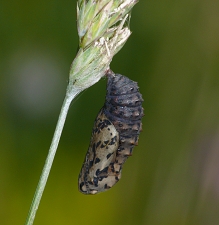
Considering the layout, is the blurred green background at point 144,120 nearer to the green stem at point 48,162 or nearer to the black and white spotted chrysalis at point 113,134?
the black and white spotted chrysalis at point 113,134

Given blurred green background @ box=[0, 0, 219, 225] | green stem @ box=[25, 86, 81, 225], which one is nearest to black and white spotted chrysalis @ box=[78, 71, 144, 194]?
blurred green background @ box=[0, 0, 219, 225]

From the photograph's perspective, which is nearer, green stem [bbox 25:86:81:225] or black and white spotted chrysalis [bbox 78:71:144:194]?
green stem [bbox 25:86:81:225]

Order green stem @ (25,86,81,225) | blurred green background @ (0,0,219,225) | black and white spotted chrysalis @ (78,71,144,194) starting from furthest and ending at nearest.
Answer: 1. blurred green background @ (0,0,219,225)
2. black and white spotted chrysalis @ (78,71,144,194)
3. green stem @ (25,86,81,225)

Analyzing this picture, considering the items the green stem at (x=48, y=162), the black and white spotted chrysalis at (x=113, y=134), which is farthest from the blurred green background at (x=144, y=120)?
the green stem at (x=48, y=162)

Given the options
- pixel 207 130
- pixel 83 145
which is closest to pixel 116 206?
pixel 83 145

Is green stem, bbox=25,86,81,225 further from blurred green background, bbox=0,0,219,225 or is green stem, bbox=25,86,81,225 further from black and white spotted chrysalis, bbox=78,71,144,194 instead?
blurred green background, bbox=0,0,219,225

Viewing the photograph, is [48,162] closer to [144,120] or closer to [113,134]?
[113,134]

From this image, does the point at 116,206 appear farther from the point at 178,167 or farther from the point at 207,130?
the point at 207,130
